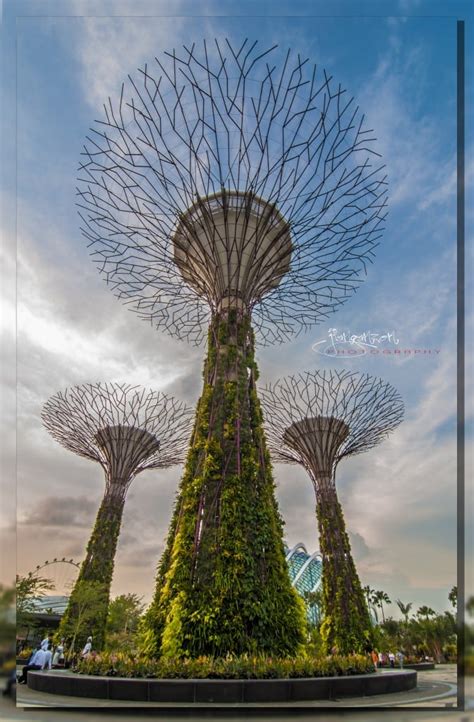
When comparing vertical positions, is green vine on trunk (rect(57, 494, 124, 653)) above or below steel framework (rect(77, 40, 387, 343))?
below

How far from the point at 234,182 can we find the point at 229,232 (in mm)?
1652

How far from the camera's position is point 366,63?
25.6 ft

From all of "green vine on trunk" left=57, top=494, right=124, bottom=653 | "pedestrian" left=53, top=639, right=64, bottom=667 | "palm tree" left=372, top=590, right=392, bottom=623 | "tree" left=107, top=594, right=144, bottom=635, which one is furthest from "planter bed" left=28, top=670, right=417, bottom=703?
"tree" left=107, top=594, right=144, bottom=635

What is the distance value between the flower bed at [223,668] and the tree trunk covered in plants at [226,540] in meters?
0.52

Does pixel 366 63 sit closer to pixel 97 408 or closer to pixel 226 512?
pixel 226 512

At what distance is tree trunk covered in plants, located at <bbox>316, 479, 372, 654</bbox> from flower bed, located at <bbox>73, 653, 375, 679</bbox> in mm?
9611

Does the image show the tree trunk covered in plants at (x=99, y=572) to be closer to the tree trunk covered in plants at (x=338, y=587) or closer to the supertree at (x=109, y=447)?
the supertree at (x=109, y=447)

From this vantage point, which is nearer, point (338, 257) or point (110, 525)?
point (338, 257)

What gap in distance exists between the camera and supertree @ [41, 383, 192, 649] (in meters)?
18.5

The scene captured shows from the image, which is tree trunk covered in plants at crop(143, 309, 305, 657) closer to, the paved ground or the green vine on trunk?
the paved ground

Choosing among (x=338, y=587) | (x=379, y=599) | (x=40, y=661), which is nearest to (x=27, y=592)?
(x=40, y=661)

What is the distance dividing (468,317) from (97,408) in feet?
48.9

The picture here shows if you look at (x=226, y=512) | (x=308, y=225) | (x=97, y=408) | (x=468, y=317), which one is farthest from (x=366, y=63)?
(x=97, y=408)

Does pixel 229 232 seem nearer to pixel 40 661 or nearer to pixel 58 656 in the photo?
pixel 40 661
